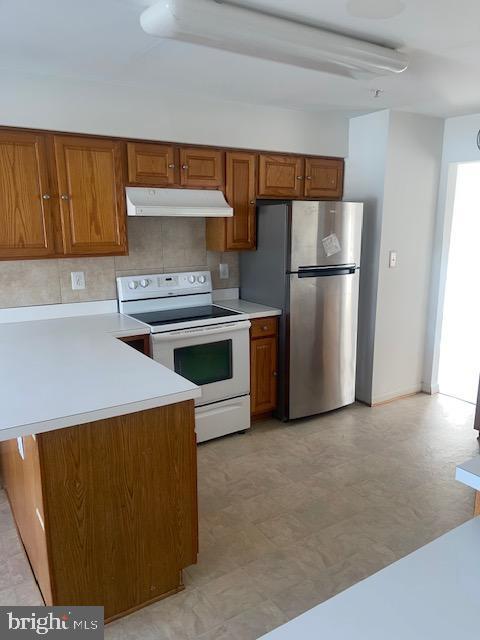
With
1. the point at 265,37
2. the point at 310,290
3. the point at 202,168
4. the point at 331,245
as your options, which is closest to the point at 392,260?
the point at 331,245

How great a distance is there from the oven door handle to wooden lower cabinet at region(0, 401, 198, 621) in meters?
1.15

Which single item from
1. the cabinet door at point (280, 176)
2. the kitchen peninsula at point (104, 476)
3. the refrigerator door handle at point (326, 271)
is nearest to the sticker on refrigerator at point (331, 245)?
the refrigerator door handle at point (326, 271)

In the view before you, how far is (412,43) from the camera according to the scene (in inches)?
84.4

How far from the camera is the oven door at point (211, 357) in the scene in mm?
2988

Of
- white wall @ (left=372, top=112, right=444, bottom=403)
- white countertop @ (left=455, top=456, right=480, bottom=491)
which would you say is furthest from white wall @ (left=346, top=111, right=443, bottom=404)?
white countertop @ (left=455, top=456, right=480, bottom=491)

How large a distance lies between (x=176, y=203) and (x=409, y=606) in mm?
2680

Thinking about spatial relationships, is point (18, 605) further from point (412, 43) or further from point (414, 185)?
point (414, 185)

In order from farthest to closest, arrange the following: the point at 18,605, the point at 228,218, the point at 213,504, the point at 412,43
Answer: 1. the point at 228,218
2. the point at 213,504
3. the point at 412,43
4. the point at 18,605

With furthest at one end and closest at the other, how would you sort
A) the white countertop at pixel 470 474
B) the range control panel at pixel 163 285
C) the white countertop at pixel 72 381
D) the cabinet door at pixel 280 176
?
the cabinet door at pixel 280 176 → the range control panel at pixel 163 285 → the white countertop at pixel 72 381 → the white countertop at pixel 470 474

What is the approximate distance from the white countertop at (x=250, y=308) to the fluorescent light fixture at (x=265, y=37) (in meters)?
1.62

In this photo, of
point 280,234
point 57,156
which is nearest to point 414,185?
point 280,234

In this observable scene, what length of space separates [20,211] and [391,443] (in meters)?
2.81

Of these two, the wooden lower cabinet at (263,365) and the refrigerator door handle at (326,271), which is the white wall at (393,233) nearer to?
the refrigerator door handle at (326,271)

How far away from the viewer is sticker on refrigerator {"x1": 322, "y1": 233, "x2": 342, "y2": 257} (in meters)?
3.41
